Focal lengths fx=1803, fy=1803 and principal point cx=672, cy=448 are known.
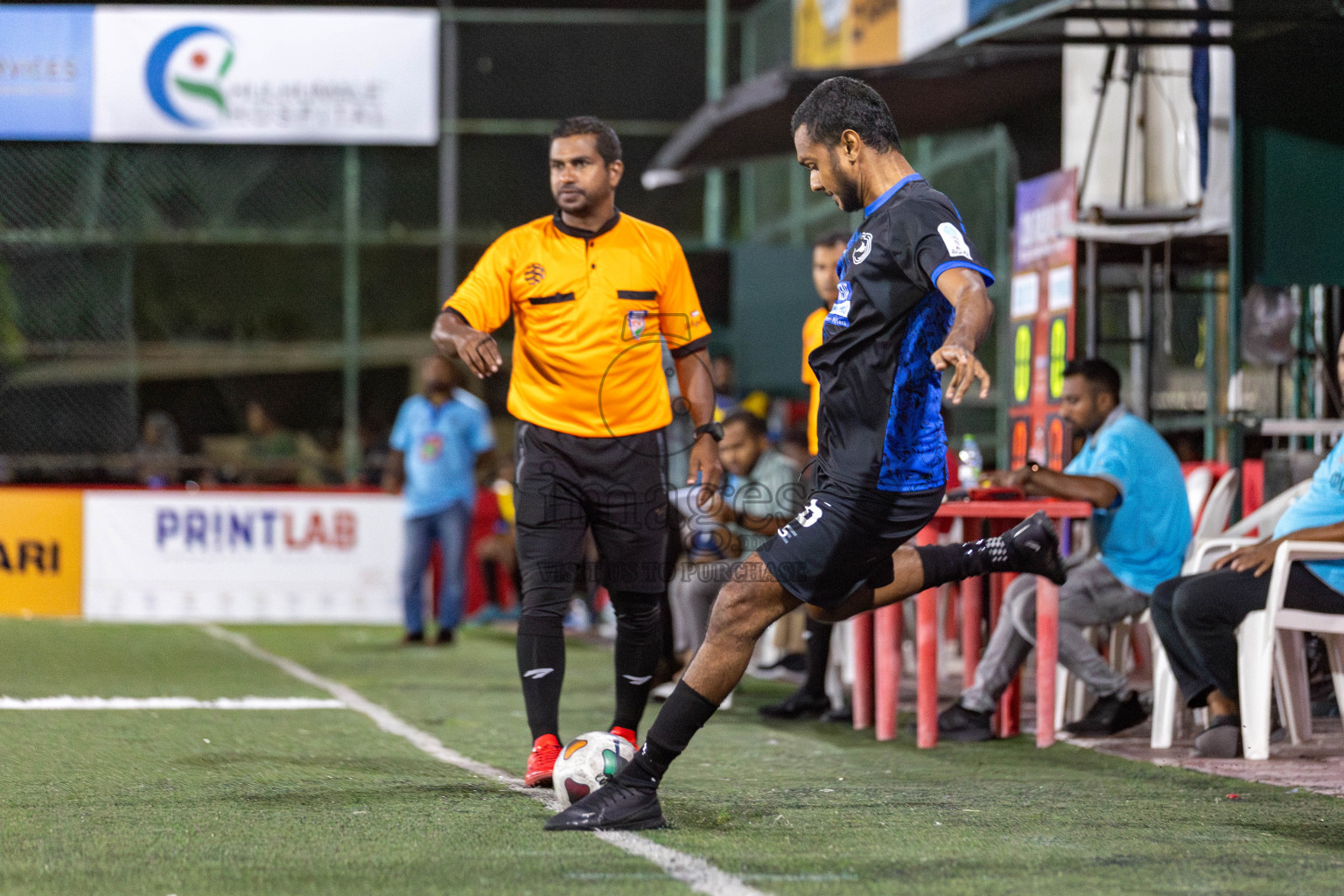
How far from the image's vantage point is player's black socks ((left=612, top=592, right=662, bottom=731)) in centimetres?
588

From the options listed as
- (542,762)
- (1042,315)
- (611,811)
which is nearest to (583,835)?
(611,811)

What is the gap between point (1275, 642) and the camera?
6.68 metres

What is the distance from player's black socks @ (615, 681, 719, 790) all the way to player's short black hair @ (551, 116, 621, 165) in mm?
1961

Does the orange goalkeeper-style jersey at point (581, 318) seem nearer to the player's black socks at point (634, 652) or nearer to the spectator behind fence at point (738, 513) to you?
the player's black socks at point (634, 652)

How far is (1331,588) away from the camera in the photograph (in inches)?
259

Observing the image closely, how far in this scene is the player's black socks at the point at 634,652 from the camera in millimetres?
5875

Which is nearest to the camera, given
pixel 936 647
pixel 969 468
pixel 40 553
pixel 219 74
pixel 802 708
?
pixel 936 647

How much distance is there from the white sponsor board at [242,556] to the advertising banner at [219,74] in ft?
16.3

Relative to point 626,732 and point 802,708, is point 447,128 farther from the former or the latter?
point 626,732

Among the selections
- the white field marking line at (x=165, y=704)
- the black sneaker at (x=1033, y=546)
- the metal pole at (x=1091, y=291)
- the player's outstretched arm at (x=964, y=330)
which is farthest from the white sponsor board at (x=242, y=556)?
the player's outstretched arm at (x=964, y=330)

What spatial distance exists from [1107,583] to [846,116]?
133 inches

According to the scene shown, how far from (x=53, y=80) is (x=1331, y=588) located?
14.8m

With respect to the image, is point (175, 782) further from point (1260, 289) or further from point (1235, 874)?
point (1260, 289)

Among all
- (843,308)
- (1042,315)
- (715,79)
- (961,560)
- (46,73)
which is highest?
(715,79)
